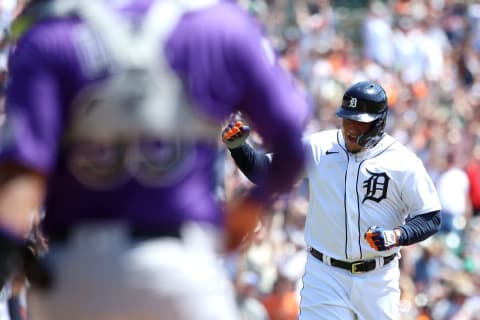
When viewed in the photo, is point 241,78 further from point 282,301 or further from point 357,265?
point 282,301

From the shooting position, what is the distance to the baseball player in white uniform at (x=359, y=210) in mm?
Result: 7457

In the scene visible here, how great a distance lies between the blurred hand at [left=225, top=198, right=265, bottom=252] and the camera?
140 inches

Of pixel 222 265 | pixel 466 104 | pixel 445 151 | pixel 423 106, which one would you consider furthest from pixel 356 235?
pixel 466 104

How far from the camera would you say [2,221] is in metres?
3.21

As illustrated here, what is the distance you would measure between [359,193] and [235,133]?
66.2 inches

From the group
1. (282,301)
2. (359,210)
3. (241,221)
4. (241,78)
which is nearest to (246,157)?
(359,210)

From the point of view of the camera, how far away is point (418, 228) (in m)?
7.34

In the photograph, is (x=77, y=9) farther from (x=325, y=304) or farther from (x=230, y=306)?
(x=325, y=304)

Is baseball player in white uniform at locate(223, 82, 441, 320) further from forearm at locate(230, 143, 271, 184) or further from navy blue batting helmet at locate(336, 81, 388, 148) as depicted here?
forearm at locate(230, 143, 271, 184)

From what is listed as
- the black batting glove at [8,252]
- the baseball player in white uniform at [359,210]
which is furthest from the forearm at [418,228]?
the black batting glove at [8,252]

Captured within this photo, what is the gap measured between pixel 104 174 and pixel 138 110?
8.4 inches

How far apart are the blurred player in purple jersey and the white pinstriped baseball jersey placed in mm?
4112

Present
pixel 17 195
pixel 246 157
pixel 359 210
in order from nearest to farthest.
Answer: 1. pixel 17 195
2. pixel 246 157
3. pixel 359 210

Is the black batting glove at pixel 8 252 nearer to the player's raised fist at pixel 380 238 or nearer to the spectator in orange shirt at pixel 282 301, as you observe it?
the player's raised fist at pixel 380 238
